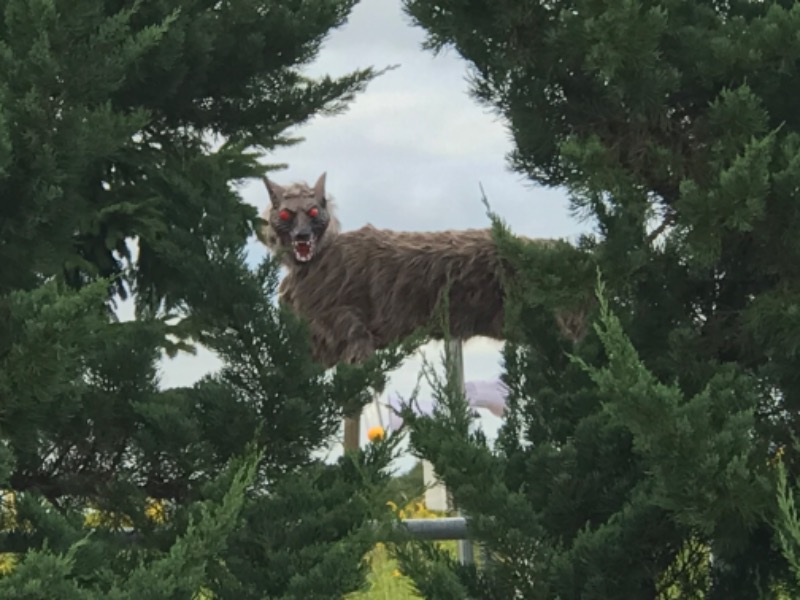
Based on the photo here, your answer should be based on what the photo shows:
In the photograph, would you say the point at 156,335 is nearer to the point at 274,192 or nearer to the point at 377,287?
the point at 274,192

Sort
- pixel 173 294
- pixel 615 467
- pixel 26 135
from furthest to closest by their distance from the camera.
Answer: pixel 173 294, pixel 615 467, pixel 26 135

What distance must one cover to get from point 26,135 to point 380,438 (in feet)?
4.60

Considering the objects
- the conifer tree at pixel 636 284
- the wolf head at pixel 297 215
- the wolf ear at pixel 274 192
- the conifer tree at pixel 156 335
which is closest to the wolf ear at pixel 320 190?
the wolf head at pixel 297 215

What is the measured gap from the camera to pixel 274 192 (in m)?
9.78

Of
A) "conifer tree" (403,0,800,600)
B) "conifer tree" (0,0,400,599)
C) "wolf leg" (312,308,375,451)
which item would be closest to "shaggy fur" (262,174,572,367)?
"wolf leg" (312,308,375,451)

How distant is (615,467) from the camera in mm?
4238

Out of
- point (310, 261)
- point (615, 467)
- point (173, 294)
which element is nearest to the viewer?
point (615, 467)

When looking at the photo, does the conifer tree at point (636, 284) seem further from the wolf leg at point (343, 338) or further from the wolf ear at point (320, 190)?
the wolf leg at point (343, 338)

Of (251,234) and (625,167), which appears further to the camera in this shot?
(251,234)

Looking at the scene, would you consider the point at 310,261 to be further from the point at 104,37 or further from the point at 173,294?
the point at 104,37

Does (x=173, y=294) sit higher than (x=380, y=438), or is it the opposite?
(x=173, y=294)

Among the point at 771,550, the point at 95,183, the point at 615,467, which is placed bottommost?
the point at 771,550

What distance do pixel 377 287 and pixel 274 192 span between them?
121cm

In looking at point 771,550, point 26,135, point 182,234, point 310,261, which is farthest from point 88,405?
point 310,261
